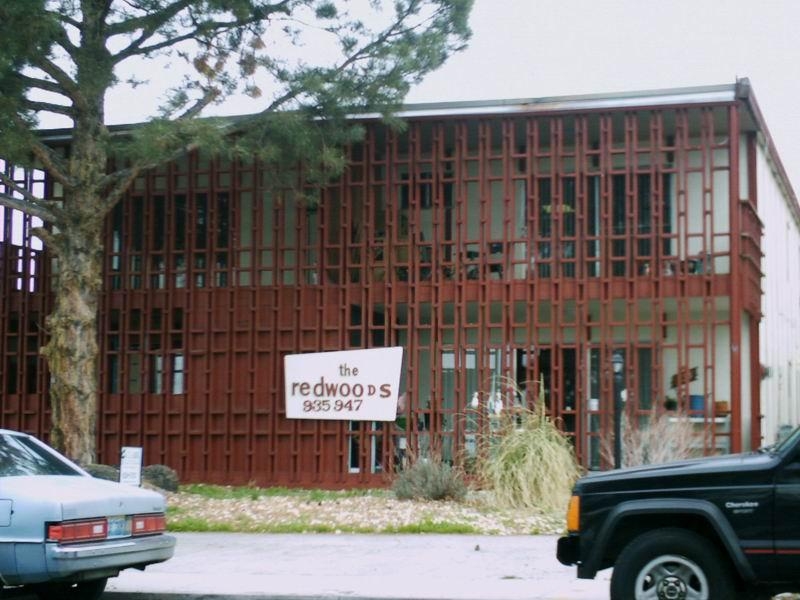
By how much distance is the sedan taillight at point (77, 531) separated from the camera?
870cm

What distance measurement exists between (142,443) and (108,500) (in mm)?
11750

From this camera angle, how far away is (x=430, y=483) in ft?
53.0

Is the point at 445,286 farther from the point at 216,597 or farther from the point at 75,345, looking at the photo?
the point at 216,597

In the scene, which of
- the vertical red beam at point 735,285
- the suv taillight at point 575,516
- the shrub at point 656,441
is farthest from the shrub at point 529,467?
the suv taillight at point 575,516

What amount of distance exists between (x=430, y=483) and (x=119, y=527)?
7340 millimetres

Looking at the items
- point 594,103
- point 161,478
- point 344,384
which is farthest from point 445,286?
point 161,478

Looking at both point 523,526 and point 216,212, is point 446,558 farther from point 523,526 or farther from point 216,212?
point 216,212

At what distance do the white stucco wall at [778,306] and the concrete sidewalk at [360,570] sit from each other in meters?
11.3

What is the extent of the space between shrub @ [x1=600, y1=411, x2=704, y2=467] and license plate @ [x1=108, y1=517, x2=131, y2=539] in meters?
9.23

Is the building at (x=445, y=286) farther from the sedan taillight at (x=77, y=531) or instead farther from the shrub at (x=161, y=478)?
the sedan taillight at (x=77, y=531)

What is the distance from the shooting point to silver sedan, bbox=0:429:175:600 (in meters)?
8.65

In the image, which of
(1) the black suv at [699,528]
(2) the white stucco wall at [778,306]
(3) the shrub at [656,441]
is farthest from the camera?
(2) the white stucco wall at [778,306]

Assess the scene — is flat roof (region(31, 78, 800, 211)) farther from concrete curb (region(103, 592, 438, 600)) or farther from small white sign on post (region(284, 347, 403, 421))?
concrete curb (region(103, 592, 438, 600))

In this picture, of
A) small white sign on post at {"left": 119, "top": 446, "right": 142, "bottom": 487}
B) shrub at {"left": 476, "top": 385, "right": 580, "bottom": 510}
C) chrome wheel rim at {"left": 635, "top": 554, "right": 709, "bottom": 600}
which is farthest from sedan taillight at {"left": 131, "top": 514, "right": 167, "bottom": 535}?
shrub at {"left": 476, "top": 385, "right": 580, "bottom": 510}
